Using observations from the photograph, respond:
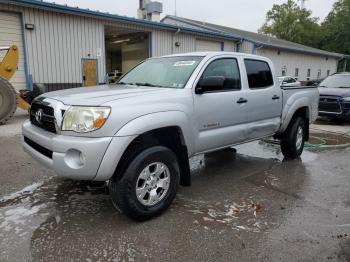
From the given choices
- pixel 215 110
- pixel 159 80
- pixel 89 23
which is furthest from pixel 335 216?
pixel 89 23

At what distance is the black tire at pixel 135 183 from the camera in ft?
11.0

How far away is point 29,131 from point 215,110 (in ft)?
7.70

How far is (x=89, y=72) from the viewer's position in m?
14.3

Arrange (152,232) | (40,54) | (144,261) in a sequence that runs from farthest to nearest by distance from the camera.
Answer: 1. (40,54)
2. (152,232)
3. (144,261)

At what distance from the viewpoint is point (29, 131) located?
386 centimetres

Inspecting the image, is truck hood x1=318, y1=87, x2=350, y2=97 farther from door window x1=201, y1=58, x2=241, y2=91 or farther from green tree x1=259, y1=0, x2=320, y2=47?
green tree x1=259, y1=0, x2=320, y2=47

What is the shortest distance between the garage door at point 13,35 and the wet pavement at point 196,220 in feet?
24.6

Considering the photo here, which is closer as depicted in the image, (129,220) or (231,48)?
(129,220)

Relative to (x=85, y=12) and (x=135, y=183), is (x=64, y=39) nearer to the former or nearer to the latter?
(x=85, y=12)

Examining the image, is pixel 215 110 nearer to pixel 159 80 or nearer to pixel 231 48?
pixel 159 80


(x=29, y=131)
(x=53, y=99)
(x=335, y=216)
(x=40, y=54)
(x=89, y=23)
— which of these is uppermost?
(x=89, y=23)

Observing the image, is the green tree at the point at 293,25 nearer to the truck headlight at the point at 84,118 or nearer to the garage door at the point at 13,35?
the garage door at the point at 13,35

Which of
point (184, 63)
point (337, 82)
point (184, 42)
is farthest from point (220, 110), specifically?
point (184, 42)

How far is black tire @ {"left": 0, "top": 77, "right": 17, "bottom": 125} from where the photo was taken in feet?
29.3
